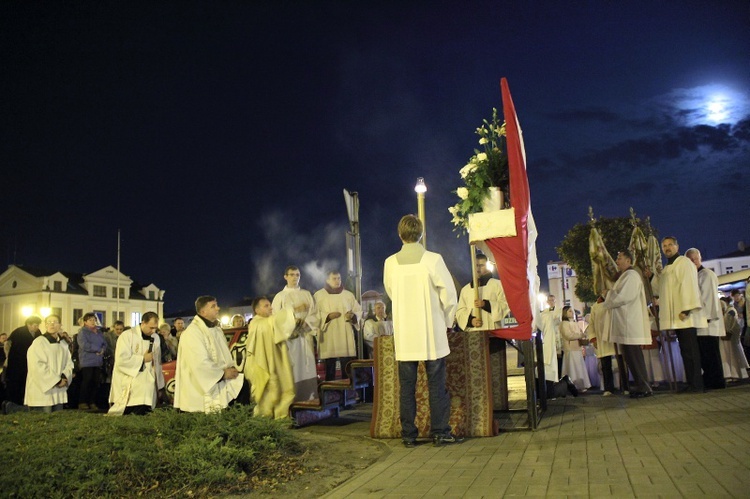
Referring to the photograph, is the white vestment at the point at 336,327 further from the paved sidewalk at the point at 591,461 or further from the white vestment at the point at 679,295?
the white vestment at the point at 679,295

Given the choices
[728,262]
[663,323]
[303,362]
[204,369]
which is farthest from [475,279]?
[728,262]

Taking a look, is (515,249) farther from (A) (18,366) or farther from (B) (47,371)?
(A) (18,366)

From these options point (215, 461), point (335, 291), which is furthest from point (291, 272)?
point (215, 461)

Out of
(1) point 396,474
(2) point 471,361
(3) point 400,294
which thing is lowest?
(1) point 396,474

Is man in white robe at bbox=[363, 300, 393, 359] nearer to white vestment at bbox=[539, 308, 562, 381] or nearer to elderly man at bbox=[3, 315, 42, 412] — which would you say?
white vestment at bbox=[539, 308, 562, 381]

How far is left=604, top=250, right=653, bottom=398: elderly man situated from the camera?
388 inches

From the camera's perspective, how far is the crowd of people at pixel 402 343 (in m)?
6.86

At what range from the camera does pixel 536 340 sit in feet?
28.4

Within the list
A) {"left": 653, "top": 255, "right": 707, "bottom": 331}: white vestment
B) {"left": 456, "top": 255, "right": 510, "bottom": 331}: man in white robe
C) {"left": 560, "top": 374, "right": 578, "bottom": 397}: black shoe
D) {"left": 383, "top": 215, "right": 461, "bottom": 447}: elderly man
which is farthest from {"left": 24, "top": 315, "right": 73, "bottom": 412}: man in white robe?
{"left": 653, "top": 255, "right": 707, "bottom": 331}: white vestment

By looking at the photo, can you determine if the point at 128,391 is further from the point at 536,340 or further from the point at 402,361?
the point at 536,340

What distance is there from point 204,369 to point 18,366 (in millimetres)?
6538

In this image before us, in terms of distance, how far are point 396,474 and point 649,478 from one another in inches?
79.9

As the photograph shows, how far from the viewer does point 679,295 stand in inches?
401

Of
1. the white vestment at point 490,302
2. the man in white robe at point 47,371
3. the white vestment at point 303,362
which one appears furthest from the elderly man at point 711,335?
the man in white robe at point 47,371
